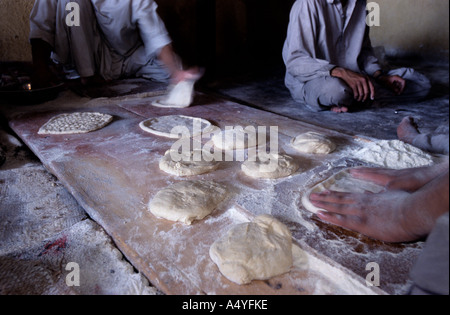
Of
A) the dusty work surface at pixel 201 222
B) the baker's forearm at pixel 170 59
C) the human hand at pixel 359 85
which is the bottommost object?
the dusty work surface at pixel 201 222

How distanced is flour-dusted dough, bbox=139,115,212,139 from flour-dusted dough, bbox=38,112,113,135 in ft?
1.18

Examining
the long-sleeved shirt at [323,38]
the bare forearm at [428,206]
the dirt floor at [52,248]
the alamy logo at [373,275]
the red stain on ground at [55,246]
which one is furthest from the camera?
the long-sleeved shirt at [323,38]

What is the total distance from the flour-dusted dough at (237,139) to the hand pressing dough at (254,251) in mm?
912

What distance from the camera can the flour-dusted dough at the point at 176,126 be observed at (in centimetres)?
240

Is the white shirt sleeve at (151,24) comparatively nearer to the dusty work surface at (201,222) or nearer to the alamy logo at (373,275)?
the dusty work surface at (201,222)

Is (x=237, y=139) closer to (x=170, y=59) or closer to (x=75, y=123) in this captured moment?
(x=75, y=123)

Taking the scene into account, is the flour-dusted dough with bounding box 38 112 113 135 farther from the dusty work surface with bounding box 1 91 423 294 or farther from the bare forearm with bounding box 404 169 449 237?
the bare forearm with bounding box 404 169 449 237

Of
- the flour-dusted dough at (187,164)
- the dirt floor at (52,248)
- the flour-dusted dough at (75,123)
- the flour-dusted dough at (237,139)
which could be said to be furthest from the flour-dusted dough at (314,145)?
the flour-dusted dough at (75,123)

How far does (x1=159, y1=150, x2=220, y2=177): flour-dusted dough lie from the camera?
1.80m

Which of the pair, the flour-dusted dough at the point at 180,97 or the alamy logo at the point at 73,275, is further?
the flour-dusted dough at the point at 180,97

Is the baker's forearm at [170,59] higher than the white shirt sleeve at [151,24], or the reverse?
the white shirt sleeve at [151,24]

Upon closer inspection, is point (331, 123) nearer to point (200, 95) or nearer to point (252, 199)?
point (200, 95)

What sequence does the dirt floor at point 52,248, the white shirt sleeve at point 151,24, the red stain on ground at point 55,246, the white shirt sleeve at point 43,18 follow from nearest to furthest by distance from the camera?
the dirt floor at point 52,248 < the red stain on ground at point 55,246 < the white shirt sleeve at point 43,18 < the white shirt sleeve at point 151,24

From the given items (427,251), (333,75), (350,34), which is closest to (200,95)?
(333,75)
